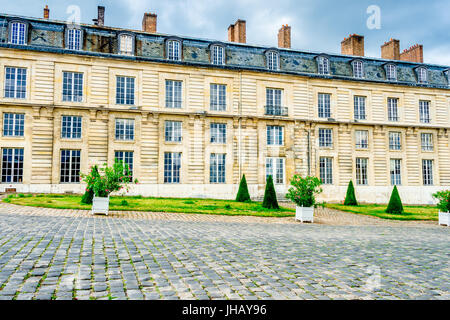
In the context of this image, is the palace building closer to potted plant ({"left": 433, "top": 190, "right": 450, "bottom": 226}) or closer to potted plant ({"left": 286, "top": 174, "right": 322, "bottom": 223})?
potted plant ({"left": 286, "top": 174, "right": 322, "bottom": 223})

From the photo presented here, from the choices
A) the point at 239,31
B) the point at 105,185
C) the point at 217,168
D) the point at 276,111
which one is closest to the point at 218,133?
the point at 217,168

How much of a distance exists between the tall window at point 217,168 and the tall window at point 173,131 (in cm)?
283

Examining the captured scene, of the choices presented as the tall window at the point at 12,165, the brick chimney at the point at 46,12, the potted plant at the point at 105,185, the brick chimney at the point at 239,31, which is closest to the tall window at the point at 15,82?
the tall window at the point at 12,165

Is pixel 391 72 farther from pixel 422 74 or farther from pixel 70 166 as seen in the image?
pixel 70 166

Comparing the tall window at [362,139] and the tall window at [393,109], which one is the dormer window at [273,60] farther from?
the tall window at [393,109]

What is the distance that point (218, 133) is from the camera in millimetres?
24875

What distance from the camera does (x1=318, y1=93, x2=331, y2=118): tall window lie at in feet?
89.2

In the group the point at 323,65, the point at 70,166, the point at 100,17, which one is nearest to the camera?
the point at 70,166

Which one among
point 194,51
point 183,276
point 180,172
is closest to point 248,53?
point 194,51

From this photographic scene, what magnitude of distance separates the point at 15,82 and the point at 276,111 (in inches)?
700

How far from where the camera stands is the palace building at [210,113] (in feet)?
70.3

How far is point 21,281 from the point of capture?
416cm

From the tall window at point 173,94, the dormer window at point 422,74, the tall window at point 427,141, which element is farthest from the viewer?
the dormer window at point 422,74
